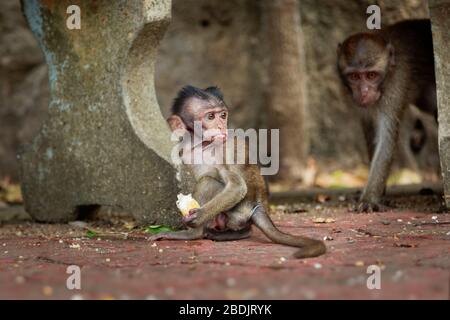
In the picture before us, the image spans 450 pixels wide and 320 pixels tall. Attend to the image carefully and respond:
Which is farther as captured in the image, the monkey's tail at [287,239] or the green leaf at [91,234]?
the green leaf at [91,234]

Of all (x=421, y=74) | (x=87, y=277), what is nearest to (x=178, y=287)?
(x=87, y=277)

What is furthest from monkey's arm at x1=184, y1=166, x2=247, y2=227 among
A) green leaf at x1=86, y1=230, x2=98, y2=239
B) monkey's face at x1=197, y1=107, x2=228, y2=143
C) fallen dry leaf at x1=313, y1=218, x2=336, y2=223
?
fallen dry leaf at x1=313, y1=218, x2=336, y2=223

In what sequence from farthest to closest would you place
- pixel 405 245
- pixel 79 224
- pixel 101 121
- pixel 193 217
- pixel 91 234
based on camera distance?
1. pixel 79 224
2. pixel 101 121
3. pixel 91 234
4. pixel 193 217
5. pixel 405 245

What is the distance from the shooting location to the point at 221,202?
5.13 m

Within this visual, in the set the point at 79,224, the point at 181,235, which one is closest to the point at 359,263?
the point at 181,235

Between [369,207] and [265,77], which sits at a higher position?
[265,77]

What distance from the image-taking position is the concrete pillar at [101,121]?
5891mm

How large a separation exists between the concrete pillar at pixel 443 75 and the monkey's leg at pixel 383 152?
1047 millimetres

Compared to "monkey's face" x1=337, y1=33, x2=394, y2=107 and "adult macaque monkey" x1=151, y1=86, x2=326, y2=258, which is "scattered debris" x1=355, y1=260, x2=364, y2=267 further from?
"monkey's face" x1=337, y1=33, x2=394, y2=107

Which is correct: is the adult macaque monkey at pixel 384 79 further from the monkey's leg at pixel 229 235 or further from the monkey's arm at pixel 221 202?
the monkey's arm at pixel 221 202

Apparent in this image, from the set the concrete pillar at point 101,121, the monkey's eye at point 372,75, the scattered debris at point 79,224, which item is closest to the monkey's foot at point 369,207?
the monkey's eye at point 372,75

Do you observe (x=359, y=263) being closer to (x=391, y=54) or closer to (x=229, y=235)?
(x=229, y=235)

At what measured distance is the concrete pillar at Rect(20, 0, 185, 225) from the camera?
5891 mm

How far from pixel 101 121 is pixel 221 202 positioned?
149cm
